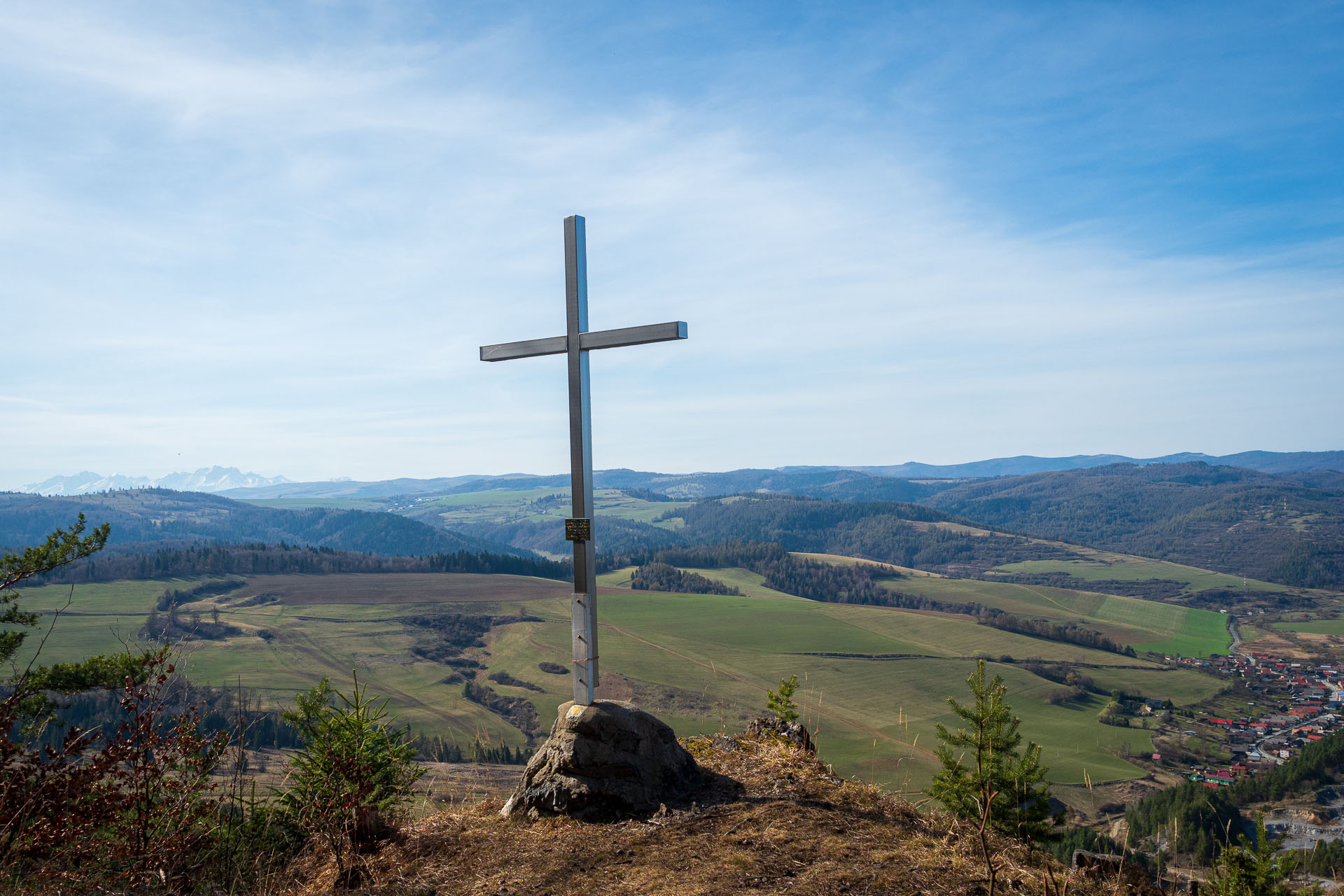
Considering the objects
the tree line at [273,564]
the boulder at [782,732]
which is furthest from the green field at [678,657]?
the boulder at [782,732]

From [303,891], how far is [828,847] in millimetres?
4171

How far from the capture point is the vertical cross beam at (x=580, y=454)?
805 centimetres

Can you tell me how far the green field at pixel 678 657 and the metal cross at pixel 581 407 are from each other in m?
56.5

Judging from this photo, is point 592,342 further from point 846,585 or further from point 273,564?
point 273,564

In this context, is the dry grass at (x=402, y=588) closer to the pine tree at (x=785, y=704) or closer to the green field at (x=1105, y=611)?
the green field at (x=1105, y=611)

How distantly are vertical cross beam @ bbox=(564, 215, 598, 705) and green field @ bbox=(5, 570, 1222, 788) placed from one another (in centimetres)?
5642

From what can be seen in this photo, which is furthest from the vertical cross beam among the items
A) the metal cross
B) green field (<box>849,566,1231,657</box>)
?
green field (<box>849,566,1231,657</box>)

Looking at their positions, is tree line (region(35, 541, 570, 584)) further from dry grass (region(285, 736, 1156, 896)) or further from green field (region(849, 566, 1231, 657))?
dry grass (region(285, 736, 1156, 896))

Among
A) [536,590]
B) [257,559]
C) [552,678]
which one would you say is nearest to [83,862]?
[552,678]

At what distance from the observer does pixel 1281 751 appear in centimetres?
8100

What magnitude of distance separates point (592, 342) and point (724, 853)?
523cm

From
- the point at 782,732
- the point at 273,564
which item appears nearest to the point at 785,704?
the point at 782,732

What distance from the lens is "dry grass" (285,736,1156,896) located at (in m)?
5.43

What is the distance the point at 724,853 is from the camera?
5.94m
